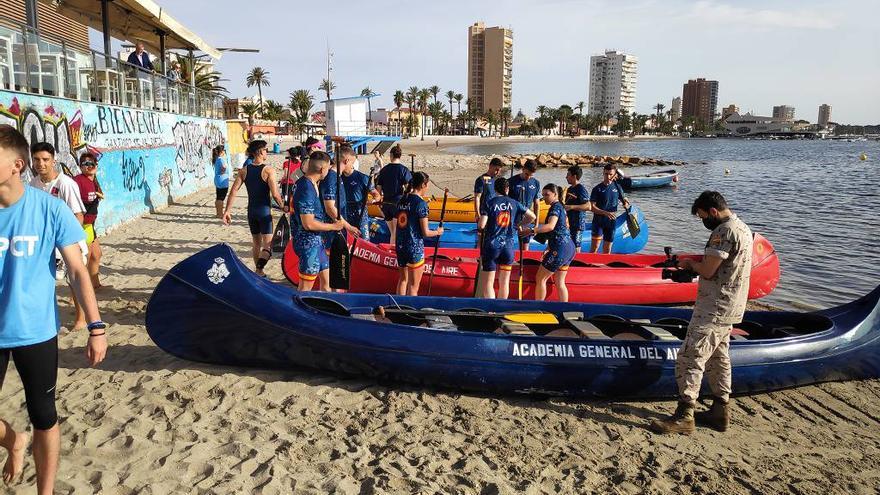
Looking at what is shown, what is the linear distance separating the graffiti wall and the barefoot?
6.04 meters

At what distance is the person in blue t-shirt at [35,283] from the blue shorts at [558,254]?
5.33m

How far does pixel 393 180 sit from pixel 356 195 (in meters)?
0.83

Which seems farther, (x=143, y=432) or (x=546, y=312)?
(x=546, y=312)

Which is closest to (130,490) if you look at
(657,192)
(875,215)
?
(875,215)

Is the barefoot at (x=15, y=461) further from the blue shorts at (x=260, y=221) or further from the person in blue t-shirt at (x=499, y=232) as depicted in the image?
the person in blue t-shirt at (x=499, y=232)

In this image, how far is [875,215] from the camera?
71.7 ft

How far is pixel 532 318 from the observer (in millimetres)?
6082

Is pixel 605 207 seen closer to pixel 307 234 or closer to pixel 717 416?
pixel 717 416

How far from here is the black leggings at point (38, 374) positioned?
2877 millimetres

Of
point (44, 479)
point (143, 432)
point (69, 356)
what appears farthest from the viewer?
point (69, 356)

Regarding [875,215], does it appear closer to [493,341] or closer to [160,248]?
[493,341]

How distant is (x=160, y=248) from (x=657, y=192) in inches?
1067

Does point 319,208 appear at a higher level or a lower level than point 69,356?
higher

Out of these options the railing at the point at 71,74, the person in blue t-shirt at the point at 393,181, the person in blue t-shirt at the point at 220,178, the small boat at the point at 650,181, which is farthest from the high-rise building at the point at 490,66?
the person in blue t-shirt at the point at 393,181
